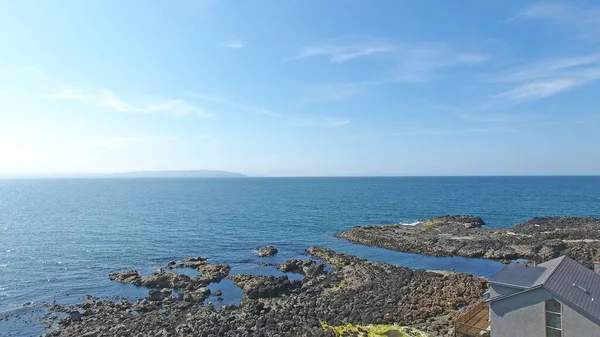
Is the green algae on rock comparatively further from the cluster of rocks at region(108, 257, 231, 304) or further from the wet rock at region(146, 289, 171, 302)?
the wet rock at region(146, 289, 171, 302)

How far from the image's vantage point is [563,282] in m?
19.7

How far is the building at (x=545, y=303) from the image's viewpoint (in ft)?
59.3

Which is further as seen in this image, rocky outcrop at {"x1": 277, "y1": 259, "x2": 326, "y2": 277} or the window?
rocky outcrop at {"x1": 277, "y1": 259, "x2": 326, "y2": 277}

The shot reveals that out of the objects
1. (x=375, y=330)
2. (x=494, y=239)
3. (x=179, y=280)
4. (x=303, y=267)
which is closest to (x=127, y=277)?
(x=179, y=280)

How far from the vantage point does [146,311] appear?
116ft

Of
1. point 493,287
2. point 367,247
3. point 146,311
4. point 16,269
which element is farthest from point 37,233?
point 493,287

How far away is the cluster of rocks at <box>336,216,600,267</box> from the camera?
51.7m

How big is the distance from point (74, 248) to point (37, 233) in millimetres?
23263

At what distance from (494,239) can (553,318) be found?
151ft

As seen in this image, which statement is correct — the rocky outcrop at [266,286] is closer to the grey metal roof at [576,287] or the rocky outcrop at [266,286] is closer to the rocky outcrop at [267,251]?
the rocky outcrop at [267,251]

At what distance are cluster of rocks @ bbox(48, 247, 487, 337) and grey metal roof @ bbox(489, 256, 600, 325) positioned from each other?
7.99m

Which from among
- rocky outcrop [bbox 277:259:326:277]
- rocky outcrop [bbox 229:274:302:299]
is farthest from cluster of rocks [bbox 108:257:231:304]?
rocky outcrop [bbox 277:259:326:277]

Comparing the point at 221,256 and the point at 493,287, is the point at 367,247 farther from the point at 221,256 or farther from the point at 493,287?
the point at 493,287

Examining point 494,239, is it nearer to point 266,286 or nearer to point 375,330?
point 266,286
